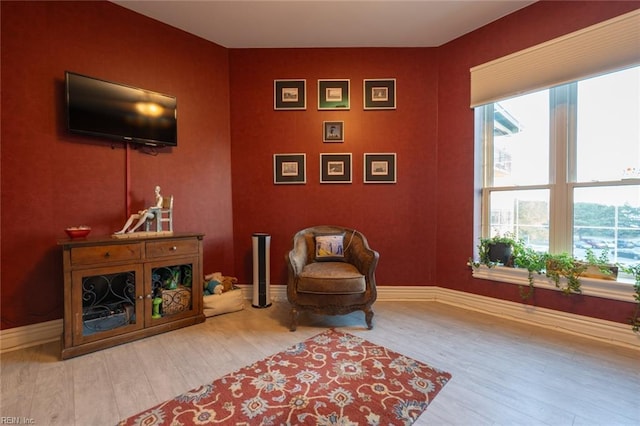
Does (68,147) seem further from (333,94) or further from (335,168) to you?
(333,94)

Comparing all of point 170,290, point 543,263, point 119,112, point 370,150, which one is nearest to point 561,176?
point 543,263

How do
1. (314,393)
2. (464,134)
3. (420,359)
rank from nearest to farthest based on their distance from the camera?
(314,393), (420,359), (464,134)

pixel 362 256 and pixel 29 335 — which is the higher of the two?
pixel 362 256

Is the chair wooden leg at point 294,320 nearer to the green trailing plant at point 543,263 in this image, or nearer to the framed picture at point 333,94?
the green trailing plant at point 543,263

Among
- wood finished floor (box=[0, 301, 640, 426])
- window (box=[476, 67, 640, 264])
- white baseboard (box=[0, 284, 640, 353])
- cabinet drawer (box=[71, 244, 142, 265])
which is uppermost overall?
window (box=[476, 67, 640, 264])

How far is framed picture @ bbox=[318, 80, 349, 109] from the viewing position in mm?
3223

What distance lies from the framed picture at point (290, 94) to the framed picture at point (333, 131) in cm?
35

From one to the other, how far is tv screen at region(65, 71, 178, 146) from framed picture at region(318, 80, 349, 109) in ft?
5.33

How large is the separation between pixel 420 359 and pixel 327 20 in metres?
3.22

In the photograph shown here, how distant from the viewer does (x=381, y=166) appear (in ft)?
10.6

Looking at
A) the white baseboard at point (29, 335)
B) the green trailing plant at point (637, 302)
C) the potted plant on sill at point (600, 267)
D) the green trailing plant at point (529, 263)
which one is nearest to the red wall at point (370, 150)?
the green trailing plant at point (529, 263)

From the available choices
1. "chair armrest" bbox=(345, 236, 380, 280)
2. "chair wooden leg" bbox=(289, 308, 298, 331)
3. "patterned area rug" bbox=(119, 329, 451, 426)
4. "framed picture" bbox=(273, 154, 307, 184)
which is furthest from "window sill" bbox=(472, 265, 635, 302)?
"framed picture" bbox=(273, 154, 307, 184)

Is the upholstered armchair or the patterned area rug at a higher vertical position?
the upholstered armchair

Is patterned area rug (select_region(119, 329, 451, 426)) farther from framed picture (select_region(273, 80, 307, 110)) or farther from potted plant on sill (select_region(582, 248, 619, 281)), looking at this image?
framed picture (select_region(273, 80, 307, 110))
